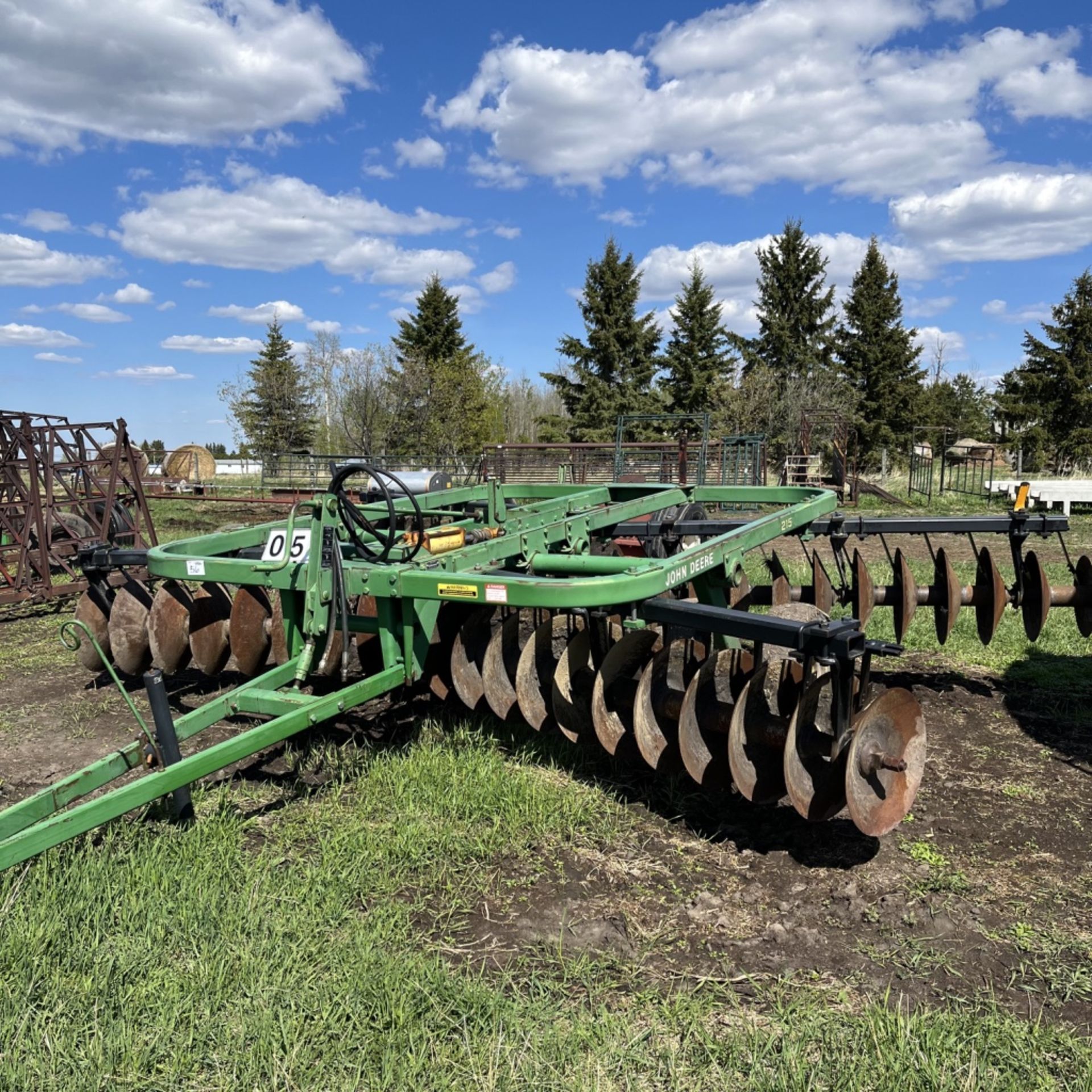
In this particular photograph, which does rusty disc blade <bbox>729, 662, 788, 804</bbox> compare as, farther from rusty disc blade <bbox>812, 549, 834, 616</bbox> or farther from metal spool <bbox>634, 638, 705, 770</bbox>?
rusty disc blade <bbox>812, 549, 834, 616</bbox>

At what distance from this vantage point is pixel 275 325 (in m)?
37.5

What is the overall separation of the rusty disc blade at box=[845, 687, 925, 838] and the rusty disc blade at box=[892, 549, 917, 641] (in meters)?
1.98

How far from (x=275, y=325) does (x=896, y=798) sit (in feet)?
124

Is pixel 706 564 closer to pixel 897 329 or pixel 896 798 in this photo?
pixel 896 798

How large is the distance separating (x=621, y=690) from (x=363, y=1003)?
1.77 metres

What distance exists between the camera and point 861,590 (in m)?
5.21

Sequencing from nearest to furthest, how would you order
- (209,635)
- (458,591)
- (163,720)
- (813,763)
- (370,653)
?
1. (163,720)
2. (813,763)
3. (458,591)
4. (370,653)
5. (209,635)

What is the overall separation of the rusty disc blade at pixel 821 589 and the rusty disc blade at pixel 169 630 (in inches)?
142

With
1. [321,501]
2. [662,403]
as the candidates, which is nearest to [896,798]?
[321,501]

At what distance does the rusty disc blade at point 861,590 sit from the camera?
5195mm

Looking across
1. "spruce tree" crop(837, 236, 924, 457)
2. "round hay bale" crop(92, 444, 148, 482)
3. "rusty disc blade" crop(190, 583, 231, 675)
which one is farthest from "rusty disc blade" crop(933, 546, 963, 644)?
"spruce tree" crop(837, 236, 924, 457)

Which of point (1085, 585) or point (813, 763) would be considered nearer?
point (813, 763)

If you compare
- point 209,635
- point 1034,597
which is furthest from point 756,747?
point 209,635

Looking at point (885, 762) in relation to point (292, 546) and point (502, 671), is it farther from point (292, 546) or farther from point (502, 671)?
point (292, 546)
